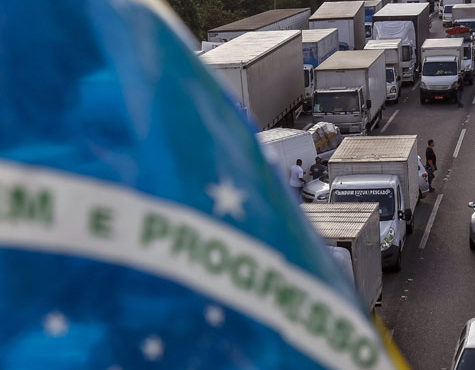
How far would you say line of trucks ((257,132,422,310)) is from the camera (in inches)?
543

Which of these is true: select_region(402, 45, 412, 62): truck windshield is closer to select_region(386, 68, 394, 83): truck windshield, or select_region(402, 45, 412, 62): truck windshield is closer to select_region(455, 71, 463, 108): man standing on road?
select_region(386, 68, 394, 83): truck windshield

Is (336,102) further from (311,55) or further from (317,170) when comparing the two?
(311,55)

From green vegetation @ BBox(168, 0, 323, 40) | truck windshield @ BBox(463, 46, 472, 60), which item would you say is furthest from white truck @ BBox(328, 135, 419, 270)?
green vegetation @ BBox(168, 0, 323, 40)

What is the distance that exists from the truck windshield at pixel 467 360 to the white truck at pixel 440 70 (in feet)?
85.6

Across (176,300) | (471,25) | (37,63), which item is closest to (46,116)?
(37,63)

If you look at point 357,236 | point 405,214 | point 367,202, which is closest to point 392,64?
point 405,214

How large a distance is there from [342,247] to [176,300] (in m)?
12.1

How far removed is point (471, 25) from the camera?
49.1 metres

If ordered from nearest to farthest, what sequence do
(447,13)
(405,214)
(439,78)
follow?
(405,214) < (439,78) < (447,13)

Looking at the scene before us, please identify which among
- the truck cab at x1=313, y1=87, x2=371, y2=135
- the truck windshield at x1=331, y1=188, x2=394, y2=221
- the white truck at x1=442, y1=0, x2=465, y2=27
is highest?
the truck windshield at x1=331, y1=188, x2=394, y2=221

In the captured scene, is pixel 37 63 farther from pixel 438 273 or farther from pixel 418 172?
pixel 418 172

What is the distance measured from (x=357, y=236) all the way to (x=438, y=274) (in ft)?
14.4

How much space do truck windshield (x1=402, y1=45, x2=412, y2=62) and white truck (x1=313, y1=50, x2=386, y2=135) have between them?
9169 millimetres

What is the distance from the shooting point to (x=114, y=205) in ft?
4.03
